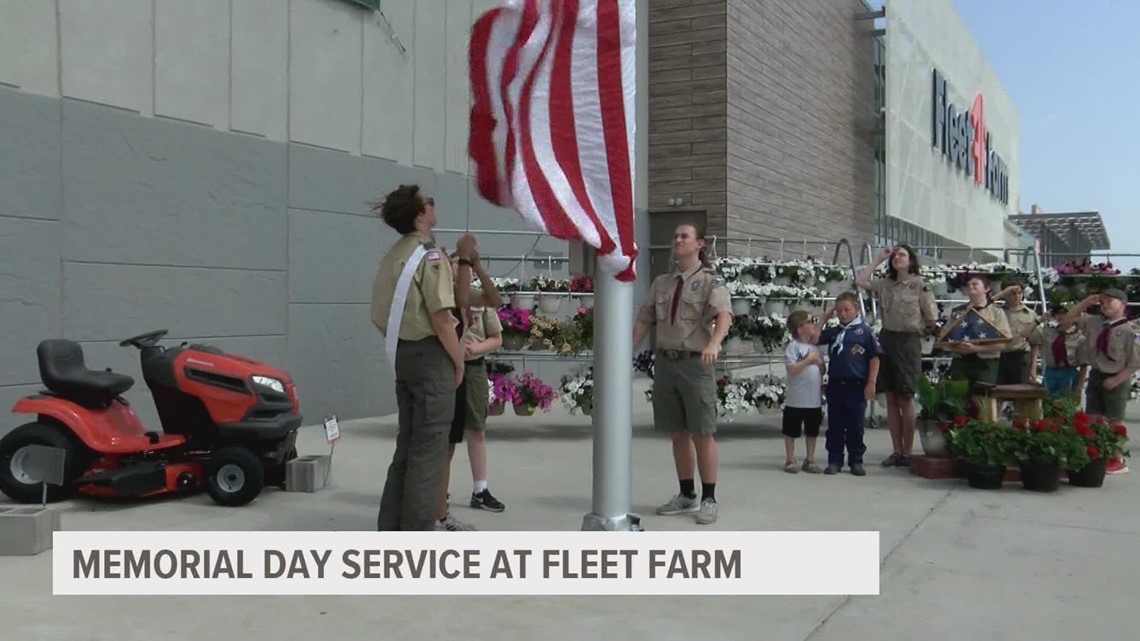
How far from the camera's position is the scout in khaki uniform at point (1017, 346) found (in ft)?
29.0

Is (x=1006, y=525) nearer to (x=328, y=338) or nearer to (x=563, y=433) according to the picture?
(x=563, y=433)

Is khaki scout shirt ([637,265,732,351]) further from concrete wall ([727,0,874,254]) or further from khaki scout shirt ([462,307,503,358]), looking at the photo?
concrete wall ([727,0,874,254])

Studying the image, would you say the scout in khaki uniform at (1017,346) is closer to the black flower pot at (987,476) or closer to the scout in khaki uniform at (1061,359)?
the scout in khaki uniform at (1061,359)

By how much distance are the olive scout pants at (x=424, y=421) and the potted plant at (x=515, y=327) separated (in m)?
4.76

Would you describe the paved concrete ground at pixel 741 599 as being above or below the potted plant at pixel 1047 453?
below

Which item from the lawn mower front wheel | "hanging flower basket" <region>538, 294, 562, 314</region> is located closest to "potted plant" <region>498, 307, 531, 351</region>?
"hanging flower basket" <region>538, 294, 562, 314</region>

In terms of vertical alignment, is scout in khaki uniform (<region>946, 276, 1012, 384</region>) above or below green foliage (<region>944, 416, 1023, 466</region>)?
above

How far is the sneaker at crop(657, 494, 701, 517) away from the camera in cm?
631

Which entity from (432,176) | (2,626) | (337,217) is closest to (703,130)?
(432,176)

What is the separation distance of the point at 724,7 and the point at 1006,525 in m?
13.3

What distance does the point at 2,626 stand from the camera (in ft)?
13.3

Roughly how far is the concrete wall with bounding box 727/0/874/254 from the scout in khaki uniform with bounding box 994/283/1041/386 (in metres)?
8.98

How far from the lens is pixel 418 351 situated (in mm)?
4961

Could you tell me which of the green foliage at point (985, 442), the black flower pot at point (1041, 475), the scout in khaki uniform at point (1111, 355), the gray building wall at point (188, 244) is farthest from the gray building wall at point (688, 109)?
the black flower pot at point (1041, 475)
